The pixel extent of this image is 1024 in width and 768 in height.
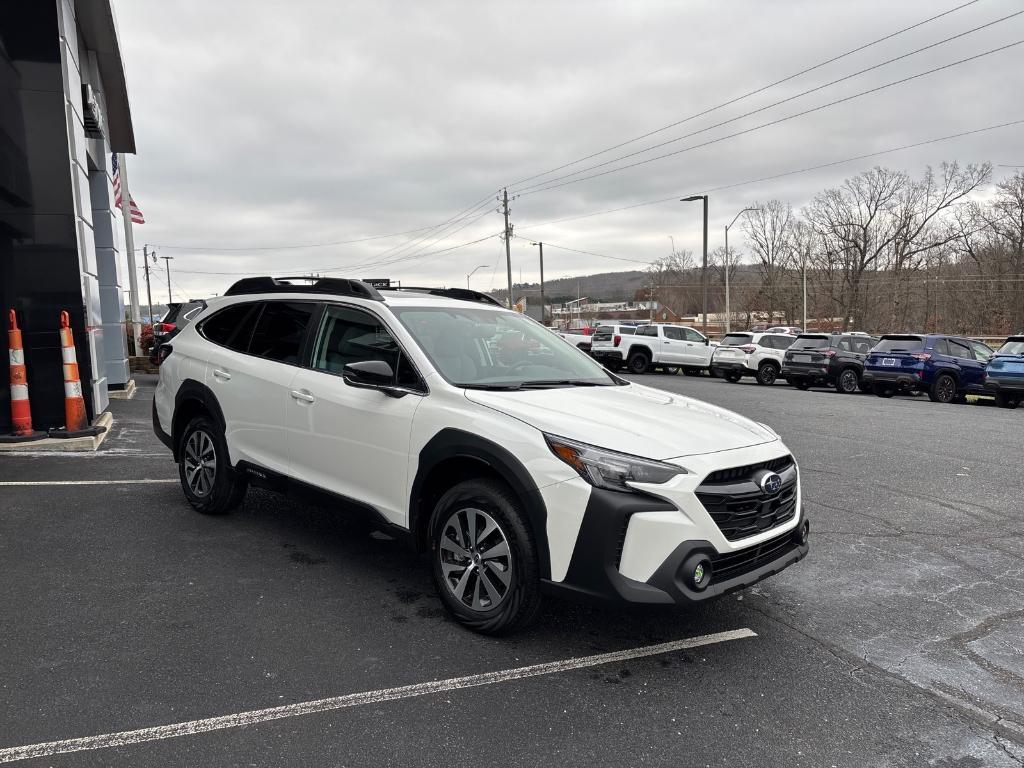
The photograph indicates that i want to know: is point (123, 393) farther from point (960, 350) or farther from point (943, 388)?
point (960, 350)

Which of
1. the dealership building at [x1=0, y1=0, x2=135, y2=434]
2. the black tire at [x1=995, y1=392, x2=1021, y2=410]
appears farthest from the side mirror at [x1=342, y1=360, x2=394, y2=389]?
the black tire at [x1=995, y1=392, x2=1021, y2=410]

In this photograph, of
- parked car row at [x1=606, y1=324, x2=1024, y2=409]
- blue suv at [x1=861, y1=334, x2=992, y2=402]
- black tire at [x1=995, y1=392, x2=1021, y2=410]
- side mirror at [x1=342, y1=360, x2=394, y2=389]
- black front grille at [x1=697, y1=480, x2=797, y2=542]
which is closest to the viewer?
black front grille at [x1=697, y1=480, x2=797, y2=542]

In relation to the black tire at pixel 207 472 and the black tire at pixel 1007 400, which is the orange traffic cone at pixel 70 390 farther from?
the black tire at pixel 1007 400

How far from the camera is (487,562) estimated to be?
3.48 meters

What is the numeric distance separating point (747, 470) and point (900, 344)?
17445 millimetres

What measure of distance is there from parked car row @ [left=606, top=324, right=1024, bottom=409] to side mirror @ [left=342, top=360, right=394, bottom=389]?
17.1 m

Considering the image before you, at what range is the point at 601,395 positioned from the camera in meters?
4.02

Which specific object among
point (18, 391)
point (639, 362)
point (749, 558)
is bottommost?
point (639, 362)

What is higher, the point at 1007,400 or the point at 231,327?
the point at 231,327

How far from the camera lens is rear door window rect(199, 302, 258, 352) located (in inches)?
208

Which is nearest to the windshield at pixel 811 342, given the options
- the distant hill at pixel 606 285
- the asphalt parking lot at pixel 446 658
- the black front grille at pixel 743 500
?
the asphalt parking lot at pixel 446 658

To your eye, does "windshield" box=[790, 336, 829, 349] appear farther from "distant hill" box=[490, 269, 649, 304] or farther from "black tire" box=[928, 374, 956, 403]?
"distant hill" box=[490, 269, 649, 304]

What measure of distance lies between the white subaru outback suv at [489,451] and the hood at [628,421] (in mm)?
13

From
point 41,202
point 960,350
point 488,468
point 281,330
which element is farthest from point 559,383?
point 960,350
